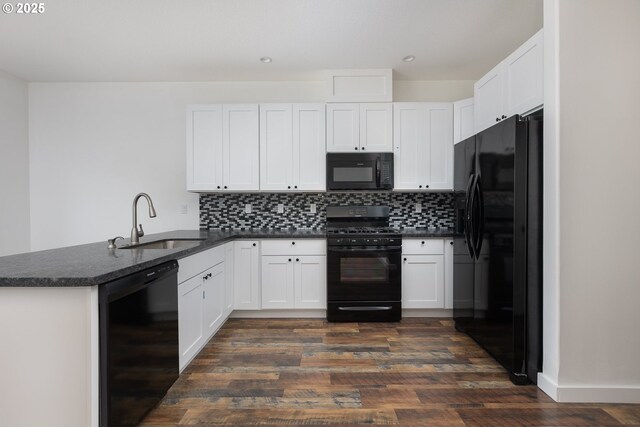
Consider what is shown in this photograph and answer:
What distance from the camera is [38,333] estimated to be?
55.6 inches

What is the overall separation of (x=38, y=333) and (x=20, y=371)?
17 centimetres

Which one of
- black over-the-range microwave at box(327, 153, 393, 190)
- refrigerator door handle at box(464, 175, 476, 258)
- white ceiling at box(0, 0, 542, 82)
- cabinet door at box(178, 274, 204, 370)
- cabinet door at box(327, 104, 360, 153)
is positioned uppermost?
white ceiling at box(0, 0, 542, 82)

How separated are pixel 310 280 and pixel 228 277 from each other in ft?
2.78

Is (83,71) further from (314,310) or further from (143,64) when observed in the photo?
(314,310)

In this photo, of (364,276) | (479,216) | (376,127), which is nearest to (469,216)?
(479,216)

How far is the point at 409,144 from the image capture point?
3.78 meters

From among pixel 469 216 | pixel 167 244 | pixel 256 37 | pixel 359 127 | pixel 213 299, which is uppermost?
pixel 256 37

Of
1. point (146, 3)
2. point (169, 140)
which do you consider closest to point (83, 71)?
point (169, 140)

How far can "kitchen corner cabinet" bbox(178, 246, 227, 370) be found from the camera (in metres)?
2.30

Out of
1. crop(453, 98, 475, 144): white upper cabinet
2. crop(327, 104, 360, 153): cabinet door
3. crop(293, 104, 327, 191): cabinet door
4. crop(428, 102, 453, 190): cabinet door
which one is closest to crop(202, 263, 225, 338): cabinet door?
crop(293, 104, 327, 191): cabinet door

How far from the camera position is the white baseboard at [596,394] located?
2.03m

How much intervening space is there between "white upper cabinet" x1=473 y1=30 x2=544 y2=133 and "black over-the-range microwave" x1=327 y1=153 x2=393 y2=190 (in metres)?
1.00

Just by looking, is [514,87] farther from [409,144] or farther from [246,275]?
[246,275]

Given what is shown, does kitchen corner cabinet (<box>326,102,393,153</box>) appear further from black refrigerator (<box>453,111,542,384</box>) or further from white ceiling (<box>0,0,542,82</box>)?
black refrigerator (<box>453,111,542,384</box>)
